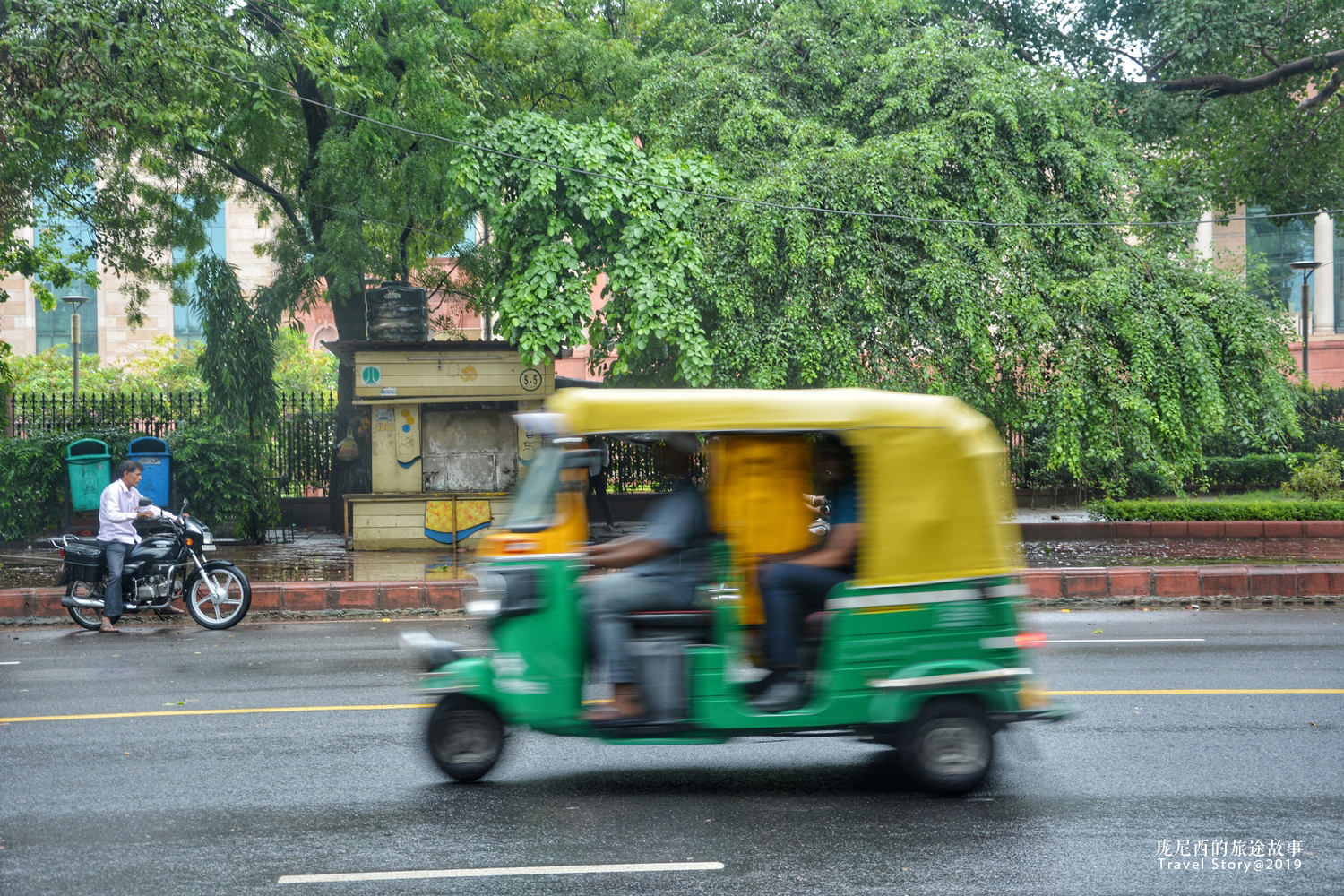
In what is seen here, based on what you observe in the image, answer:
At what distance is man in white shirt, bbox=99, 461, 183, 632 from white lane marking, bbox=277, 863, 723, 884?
7.54 m

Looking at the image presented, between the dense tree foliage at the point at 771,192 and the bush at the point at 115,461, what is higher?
the dense tree foliage at the point at 771,192

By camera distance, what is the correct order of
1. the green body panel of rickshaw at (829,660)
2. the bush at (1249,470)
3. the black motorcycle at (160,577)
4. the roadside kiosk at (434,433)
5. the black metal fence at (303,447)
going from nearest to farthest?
1. the green body panel of rickshaw at (829,660)
2. the black motorcycle at (160,577)
3. the roadside kiosk at (434,433)
4. the black metal fence at (303,447)
5. the bush at (1249,470)

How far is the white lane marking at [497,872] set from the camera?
14.1 ft

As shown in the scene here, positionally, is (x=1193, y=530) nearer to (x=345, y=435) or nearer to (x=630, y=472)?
→ (x=630, y=472)

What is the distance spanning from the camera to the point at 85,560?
10.8 metres

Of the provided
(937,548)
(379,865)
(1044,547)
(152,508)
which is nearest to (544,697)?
(379,865)

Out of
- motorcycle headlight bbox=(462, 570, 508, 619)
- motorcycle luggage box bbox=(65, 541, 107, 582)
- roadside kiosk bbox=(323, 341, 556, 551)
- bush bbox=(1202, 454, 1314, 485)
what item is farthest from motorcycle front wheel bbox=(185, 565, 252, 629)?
bush bbox=(1202, 454, 1314, 485)

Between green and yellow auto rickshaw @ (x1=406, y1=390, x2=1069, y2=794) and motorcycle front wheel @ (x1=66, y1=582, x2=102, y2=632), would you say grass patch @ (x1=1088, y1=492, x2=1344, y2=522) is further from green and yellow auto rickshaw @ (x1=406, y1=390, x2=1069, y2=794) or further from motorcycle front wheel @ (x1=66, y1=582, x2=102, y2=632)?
motorcycle front wheel @ (x1=66, y1=582, x2=102, y2=632)

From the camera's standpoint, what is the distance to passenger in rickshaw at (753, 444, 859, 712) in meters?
5.25

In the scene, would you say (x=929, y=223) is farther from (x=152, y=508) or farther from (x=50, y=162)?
(x=50, y=162)

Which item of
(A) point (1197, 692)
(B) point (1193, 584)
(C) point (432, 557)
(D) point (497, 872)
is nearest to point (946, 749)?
(D) point (497, 872)

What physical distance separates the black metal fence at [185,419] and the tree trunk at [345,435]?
32 cm

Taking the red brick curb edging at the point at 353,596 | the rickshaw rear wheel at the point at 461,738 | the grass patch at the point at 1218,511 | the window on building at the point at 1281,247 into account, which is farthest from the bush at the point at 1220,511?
the window on building at the point at 1281,247

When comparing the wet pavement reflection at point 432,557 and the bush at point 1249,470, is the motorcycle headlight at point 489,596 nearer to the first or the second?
the wet pavement reflection at point 432,557
